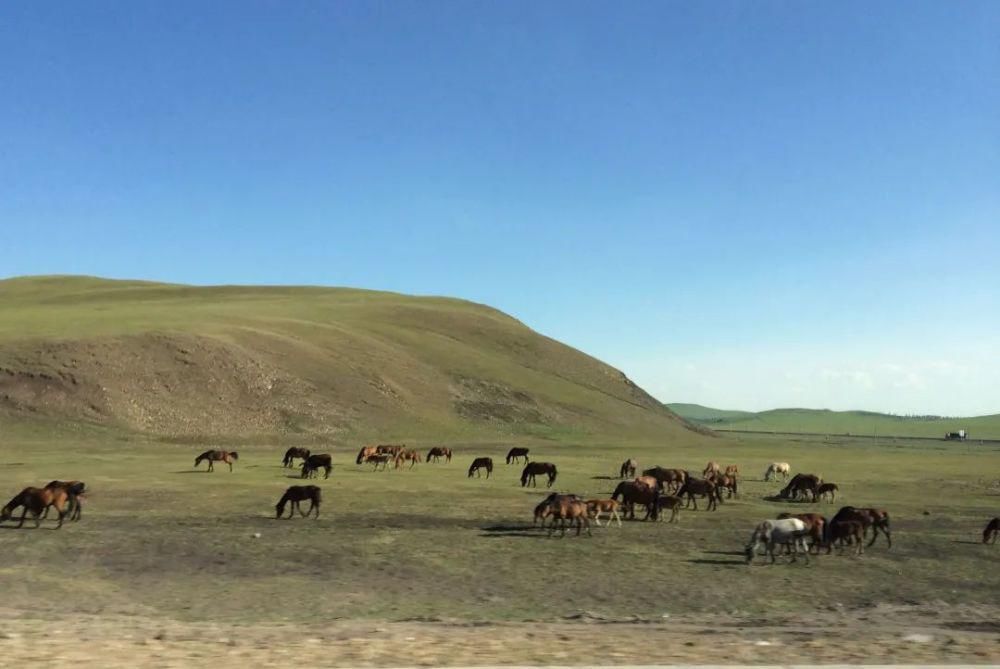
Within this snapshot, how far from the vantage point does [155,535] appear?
23062 mm

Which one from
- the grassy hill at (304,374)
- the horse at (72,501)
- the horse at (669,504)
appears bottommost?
the horse at (72,501)

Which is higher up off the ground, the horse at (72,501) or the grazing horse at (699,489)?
the grazing horse at (699,489)

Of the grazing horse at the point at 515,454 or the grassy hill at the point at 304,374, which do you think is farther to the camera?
the grassy hill at the point at 304,374

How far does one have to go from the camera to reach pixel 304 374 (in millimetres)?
83375

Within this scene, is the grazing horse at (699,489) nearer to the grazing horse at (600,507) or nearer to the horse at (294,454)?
the grazing horse at (600,507)

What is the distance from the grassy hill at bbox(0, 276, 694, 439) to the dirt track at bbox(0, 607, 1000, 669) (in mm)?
54871

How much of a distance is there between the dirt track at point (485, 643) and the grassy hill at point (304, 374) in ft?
180

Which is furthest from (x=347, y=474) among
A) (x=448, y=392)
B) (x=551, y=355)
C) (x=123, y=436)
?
(x=551, y=355)

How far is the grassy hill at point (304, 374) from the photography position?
218 ft

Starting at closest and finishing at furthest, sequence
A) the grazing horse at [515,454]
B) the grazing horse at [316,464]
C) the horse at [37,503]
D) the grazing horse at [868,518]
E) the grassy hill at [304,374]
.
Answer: the grazing horse at [868,518] → the horse at [37,503] → the grazing horse at [316,464] → the grazing horse at [515,454] → the grassy hill at [304,374]

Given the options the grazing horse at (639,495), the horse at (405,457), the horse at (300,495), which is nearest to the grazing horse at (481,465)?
the horse at (405,457)

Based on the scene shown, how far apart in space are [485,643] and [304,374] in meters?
74.7

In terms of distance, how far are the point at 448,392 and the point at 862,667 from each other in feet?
287

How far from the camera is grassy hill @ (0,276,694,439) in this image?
66562mm
